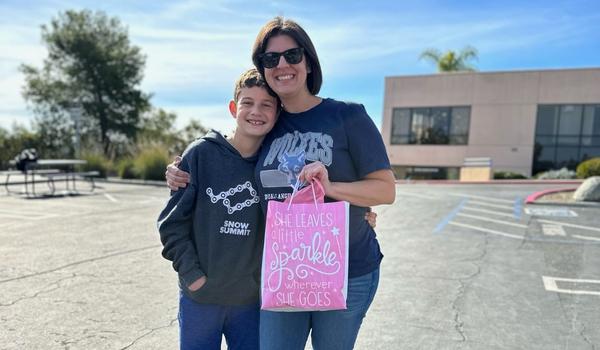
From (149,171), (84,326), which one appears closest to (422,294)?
(84,326)

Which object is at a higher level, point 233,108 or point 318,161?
point 233,108

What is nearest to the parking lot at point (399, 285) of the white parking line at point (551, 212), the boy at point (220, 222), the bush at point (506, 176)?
the white parking line at point (551, 212)

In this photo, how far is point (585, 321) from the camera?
3549mm

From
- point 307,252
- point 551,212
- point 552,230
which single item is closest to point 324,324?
point 307,252

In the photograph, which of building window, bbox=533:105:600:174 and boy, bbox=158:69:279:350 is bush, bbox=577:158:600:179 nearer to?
building window, bbox=533:105:600:174

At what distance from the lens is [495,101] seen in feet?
82.1

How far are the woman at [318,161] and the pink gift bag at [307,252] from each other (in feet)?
0.30

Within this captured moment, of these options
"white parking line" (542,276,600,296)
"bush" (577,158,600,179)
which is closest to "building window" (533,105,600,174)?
"bush" (577,158,600,179)

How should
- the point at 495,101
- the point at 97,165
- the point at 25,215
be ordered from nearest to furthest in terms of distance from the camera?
the point at 25,215, the point at 97,165, the point at 495,101

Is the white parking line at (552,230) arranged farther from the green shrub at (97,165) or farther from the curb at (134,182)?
the green shrub at (97,165)

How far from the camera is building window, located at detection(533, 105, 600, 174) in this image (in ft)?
76.8

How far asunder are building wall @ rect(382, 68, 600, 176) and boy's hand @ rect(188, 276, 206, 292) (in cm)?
2587

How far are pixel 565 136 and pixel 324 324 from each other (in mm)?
26910

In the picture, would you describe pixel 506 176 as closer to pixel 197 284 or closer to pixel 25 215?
pixel 25 215
